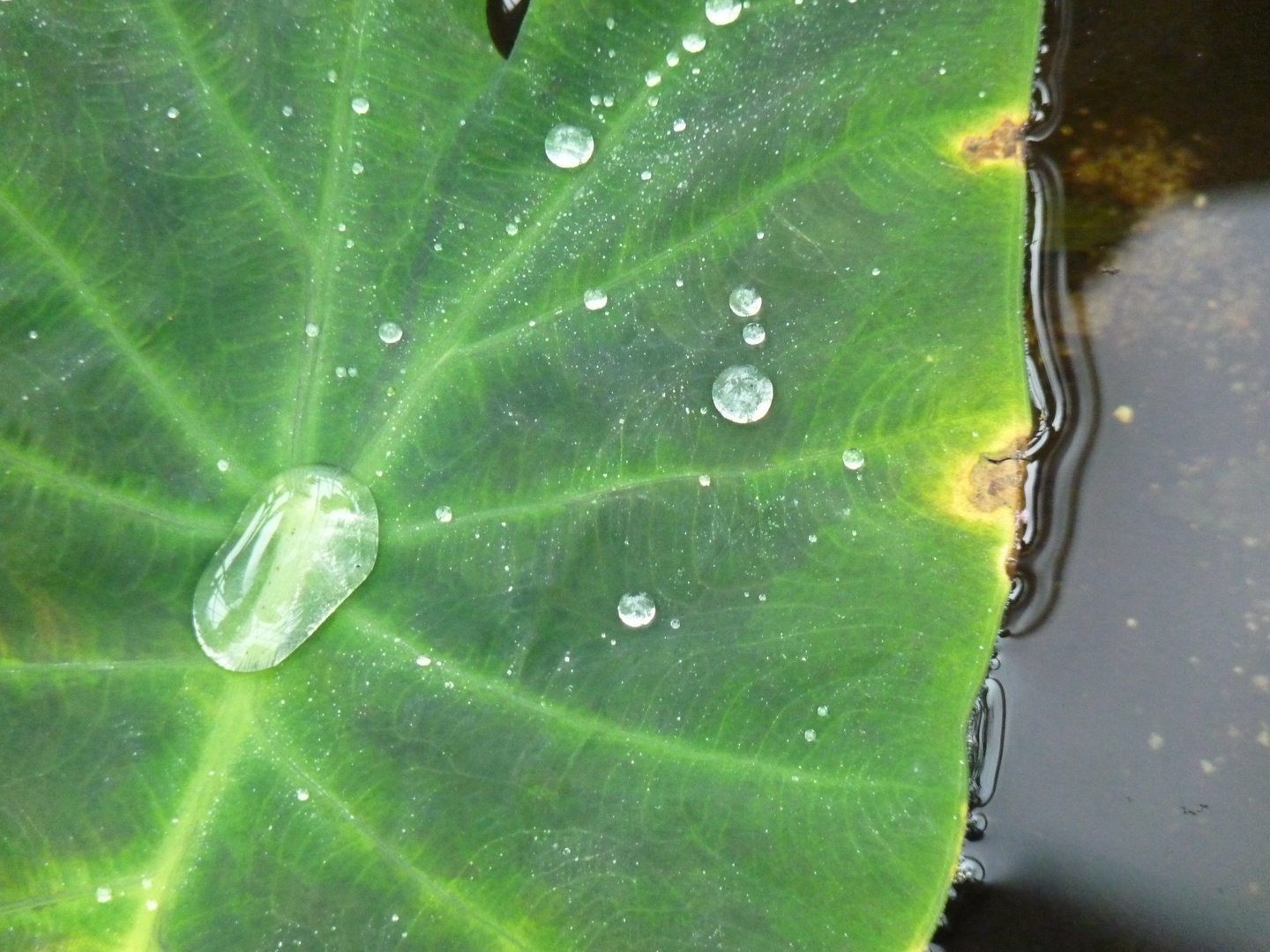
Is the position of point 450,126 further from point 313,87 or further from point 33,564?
point 33,564

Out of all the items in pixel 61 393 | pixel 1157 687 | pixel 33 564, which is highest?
pixel 61 393

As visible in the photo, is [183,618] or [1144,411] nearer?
[183,618]

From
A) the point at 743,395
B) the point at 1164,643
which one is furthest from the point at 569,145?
the point at 1164,643

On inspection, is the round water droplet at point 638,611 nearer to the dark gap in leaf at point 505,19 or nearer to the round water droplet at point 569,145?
the round water droplet at point 569,145

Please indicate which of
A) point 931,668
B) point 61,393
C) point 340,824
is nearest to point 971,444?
point 931,668

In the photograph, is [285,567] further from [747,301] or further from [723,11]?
[723,11]

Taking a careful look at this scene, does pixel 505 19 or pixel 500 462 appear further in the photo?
pixel 505 19

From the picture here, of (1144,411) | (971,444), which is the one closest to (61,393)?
(971,444)

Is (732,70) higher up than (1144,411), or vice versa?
(732,70)

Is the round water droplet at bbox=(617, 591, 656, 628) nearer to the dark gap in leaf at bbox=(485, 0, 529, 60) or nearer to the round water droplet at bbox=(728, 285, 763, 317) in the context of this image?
the round water droplet at bbox=(728, 285, 763, 317)
